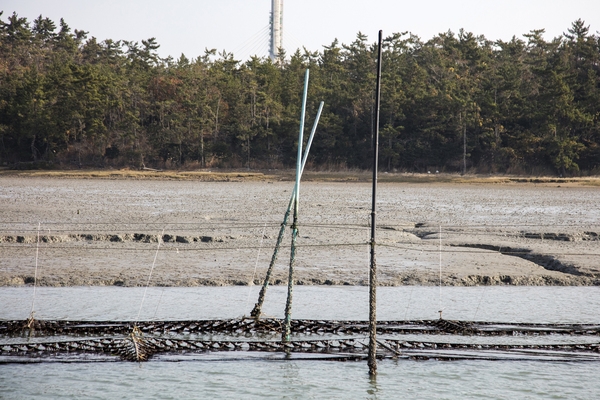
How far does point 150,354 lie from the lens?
8.30 m

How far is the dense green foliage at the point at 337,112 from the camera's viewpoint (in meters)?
52.7

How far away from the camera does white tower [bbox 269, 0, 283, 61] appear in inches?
3543

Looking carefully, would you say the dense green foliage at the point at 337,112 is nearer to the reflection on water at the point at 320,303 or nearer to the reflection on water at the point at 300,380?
the reflection on water at the point at 320,303

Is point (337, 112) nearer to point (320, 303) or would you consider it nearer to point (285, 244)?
point (285, 244)

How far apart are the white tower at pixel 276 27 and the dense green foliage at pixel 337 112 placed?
2050 centimetres

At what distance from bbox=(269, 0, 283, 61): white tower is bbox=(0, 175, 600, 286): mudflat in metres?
66.0

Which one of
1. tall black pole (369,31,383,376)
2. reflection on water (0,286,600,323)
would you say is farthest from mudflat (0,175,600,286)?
tall black pole (369,31,383,376)

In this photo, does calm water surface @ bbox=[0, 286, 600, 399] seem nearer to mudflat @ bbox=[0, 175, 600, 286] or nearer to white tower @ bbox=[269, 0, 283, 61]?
mudflat @ bbox=[0, 175, 600, 286]

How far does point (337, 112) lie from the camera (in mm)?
62000

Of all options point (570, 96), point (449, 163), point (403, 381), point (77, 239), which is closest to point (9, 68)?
point (449, 163)

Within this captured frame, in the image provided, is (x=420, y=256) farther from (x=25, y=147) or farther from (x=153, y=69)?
(x=153, y=69)

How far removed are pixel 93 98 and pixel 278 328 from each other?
175ft

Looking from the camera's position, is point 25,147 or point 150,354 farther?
point 25,147

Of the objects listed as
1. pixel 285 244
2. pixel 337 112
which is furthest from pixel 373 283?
pixel 337 112
